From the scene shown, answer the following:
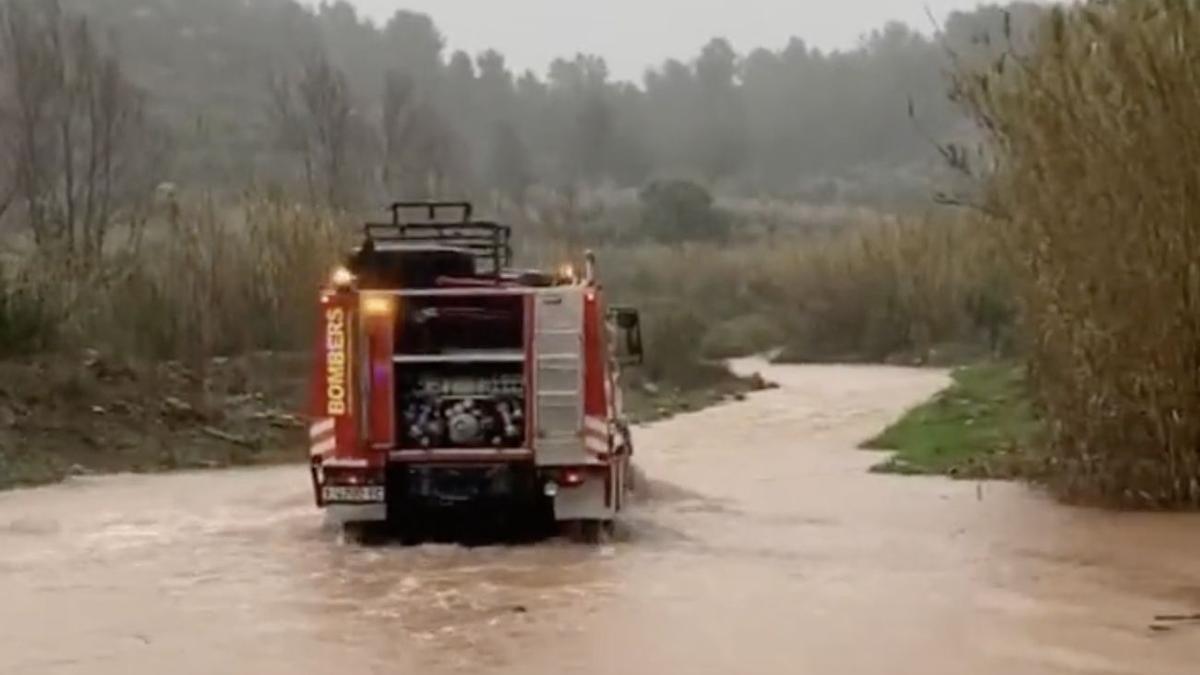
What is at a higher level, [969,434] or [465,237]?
[465,237]

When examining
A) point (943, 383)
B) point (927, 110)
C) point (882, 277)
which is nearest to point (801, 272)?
point (882, 277)

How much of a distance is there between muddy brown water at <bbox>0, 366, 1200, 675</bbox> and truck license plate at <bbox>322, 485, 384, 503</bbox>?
48 cm

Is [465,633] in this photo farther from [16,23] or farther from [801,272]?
[801,272]

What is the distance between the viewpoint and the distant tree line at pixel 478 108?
75.9m

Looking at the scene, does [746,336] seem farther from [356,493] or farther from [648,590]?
[648,590]

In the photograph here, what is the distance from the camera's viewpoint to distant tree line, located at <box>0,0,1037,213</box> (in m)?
75.9

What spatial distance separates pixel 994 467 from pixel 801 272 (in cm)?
3817

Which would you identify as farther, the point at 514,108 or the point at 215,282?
the point at 514,108

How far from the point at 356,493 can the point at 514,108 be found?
13909 cm

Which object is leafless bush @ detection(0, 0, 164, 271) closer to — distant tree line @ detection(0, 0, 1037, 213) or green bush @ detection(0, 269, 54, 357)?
distant tree line @ detection(0, 0, 1037, 213)

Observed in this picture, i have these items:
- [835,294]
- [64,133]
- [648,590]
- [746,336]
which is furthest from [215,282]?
[746,336]

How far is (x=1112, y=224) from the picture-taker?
18422 millimetres

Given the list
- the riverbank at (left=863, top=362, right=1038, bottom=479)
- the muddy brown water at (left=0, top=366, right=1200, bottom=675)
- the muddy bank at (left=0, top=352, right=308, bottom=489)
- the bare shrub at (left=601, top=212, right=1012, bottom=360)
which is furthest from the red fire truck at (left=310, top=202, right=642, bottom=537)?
the bare shrub at (left=601, top=212, right=1012, bottom=360)

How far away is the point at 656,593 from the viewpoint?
1430 cm
